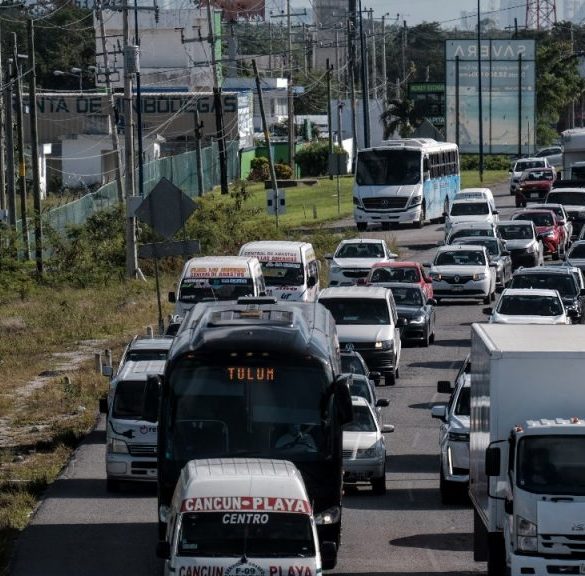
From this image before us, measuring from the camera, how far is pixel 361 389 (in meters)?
22.3

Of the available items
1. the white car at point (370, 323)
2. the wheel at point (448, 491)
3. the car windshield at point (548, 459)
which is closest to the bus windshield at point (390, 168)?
the white car at point (370, 323)

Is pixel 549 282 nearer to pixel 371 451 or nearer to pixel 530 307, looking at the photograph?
pixel 530 307

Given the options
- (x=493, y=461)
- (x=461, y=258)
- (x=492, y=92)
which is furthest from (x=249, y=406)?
(x=492, y=92)

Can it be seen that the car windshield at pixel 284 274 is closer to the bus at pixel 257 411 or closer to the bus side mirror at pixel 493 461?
the bus at pixel 257 411

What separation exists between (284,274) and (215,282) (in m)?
4.33

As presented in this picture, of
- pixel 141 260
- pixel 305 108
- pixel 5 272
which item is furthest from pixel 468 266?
pixel 305 108

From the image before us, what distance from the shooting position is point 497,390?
1403 cm

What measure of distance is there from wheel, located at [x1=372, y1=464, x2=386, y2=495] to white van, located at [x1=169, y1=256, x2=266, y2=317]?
1281 centimetres

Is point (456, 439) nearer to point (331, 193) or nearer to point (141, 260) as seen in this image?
point (141, 260)

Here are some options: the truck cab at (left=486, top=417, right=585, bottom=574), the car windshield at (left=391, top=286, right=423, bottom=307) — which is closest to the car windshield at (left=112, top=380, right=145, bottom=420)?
the truck cab at (left=486, top=417, right=585, bottom=574)

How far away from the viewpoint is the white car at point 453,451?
19.6 meters

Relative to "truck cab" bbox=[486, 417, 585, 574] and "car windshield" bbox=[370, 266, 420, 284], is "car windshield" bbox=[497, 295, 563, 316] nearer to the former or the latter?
"car windshield" bbox=[370, 266, 420, 284]

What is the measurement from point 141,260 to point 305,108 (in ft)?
367

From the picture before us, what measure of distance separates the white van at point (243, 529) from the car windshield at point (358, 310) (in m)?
18.4
